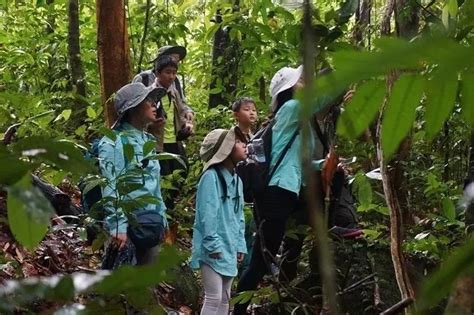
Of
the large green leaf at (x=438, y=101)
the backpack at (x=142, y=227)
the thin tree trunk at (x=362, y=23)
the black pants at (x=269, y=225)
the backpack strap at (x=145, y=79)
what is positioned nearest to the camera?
the large green leaf at (x=438, y=101)

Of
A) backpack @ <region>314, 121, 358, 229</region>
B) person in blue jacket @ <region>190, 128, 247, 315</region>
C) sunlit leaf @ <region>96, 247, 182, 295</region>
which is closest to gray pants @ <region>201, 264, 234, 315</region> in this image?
person in blue jacket @ <region>190, 128, 247, 315</region>

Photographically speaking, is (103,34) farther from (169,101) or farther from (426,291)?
(426,291)

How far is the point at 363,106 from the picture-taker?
90 centimetres

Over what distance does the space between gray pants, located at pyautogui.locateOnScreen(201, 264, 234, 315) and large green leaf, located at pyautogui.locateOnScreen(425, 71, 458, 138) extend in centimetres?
367

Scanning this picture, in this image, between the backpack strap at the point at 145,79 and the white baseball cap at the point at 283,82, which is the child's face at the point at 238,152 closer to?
the white baseball cap at the point at 283,82

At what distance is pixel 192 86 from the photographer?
12297 millimetres

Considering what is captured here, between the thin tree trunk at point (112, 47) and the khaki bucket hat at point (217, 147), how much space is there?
2.49 m

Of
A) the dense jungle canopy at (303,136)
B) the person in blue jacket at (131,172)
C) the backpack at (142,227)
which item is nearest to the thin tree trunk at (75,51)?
the dense jungle canopy at (303,136)

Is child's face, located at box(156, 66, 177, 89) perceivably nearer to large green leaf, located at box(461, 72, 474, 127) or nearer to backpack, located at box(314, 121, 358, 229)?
backpack, located at box(314, 121, 358, 229)

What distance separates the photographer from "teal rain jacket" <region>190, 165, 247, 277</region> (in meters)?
4.52

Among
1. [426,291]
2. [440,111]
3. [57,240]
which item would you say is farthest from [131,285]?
[57,240]

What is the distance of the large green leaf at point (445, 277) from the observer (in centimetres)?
66

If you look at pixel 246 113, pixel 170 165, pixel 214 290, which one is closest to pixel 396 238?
pixel 214 290

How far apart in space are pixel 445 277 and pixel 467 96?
0.31m
